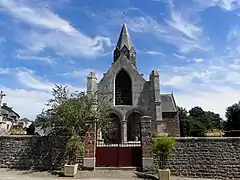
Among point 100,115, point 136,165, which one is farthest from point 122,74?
point 136,165

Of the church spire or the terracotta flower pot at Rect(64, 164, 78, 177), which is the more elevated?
the church spire

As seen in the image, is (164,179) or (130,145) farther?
(130,145)

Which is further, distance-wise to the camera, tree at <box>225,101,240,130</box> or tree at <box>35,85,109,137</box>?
tree at <box>225,101,240,130</box>

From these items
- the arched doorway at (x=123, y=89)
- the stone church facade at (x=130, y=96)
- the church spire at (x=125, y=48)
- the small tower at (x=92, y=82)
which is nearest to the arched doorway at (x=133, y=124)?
the stone church facade at (x=130, y=96)

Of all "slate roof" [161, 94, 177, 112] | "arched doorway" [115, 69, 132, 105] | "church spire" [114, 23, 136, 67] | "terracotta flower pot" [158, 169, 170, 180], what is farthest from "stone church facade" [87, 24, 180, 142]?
"terracotta flower pot" [158, 169, 170, 180]

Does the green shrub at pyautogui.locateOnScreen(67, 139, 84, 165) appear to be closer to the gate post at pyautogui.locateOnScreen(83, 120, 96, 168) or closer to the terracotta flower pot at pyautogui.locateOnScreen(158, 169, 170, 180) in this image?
the gate post at pyautogui.locateOnScreen(83, 120, 96, 168)

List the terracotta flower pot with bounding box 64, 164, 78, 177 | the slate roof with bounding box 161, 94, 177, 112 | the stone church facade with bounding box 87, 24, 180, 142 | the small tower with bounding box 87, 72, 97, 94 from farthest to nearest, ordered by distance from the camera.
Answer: the slate roof with bounding box 161, 94, 177, 112
the small tower with bounding box 87, 72, 97, 94
the stone church facade with bounding box 87, 24, 180, 142
the terracotta flower pot with bounding box 64, 164, 78, 177

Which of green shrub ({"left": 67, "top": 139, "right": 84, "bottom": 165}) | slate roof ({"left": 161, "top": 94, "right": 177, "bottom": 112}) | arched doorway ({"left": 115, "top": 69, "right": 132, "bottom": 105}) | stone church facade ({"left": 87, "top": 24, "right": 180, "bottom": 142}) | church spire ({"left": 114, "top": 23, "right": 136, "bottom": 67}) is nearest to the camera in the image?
green shrub ({"left": 67, "top": 139, "right": 84, "bottom": 165})

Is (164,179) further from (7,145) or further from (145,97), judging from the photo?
(145,97)

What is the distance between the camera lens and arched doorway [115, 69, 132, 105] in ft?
93.8

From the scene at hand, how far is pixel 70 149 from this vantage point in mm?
11758

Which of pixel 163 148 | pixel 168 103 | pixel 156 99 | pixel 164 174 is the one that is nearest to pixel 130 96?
pixel 156 99

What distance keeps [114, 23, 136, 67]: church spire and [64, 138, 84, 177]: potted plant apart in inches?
971

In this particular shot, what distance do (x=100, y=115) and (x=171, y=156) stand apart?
15.0 feet
